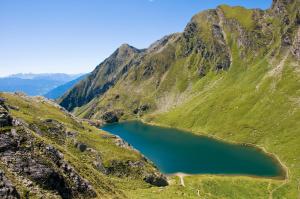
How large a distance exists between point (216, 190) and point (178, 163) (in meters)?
49.8

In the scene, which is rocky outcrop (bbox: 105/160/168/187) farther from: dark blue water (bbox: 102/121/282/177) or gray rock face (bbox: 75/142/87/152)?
dark blue water (bbox: 102/121/282/177)

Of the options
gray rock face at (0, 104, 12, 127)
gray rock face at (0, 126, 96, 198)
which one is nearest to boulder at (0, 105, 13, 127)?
gray rock face at (0, 104, 12, 127)

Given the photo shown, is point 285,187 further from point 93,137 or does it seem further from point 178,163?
point 93,137

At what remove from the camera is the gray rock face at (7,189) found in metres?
37.8

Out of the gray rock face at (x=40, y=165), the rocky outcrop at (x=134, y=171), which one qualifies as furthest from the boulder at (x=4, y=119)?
the rocky outcrop at (x=134, y=171)

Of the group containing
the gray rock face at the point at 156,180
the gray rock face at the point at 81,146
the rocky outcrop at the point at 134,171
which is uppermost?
the gray rock face at the point at 81,146

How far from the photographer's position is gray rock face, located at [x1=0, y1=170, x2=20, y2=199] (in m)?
37.8

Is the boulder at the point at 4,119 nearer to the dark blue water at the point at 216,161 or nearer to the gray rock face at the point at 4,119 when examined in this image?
the gray rock face at the point at 4,119

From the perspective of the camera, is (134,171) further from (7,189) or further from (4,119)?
(7,189)

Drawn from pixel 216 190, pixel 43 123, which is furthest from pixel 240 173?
pixel 43 123

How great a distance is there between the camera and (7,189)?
126ft

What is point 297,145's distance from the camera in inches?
6914

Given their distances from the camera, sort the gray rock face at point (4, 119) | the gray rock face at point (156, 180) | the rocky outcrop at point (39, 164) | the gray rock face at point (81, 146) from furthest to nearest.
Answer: the gray rock face at point (156, 180)
the gray rock face at point (81, 146)
the gray rock face at point (4, 119)
the rocky outcrop at point (39, 164)

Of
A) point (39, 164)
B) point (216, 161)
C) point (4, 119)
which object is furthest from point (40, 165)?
point (216, 161)
